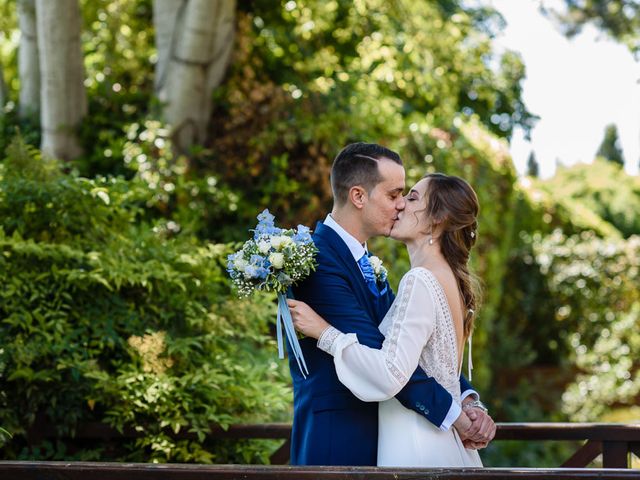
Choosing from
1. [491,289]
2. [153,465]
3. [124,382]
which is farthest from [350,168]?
[491,289]

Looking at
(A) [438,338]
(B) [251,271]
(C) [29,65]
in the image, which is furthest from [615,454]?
(C) [29,65]

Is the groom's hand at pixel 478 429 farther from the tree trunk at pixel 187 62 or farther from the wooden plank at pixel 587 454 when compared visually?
the tree trunk at pixel 187 62

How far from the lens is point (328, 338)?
114 inches

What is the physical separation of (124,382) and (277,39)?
470cm

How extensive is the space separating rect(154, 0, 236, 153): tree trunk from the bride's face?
4.09 meters

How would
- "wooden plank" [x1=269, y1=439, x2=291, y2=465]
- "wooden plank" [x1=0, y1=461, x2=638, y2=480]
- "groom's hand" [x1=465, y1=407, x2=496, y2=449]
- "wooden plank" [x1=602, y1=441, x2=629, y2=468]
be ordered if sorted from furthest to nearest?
"wooden plank" [x1=269, y1=439, x2=291, y2=465], "wooden plank" [x1=602, y1=441, x2=629, y2=468], "groom's hand" [x1=465, y1=407, x2=496, y2=449], "wooden plank" [x1=0, y1=461, x2=638, y2=480]

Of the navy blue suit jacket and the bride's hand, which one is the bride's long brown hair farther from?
the bride's hand

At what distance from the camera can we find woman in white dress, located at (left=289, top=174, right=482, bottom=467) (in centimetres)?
284

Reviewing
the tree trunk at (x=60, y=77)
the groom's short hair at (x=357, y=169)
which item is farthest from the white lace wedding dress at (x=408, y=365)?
the tree trunk at (x=60, y=77)

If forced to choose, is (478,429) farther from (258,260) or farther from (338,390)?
(258,260)

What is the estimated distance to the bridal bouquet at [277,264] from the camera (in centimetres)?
291

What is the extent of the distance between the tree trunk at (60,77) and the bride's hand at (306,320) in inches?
163

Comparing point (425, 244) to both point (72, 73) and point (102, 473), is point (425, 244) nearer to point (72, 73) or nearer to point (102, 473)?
point (102, 473)

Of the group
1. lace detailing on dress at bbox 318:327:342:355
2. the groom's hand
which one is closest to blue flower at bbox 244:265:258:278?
lace detailing on dress at bbox 318:327:342:355
